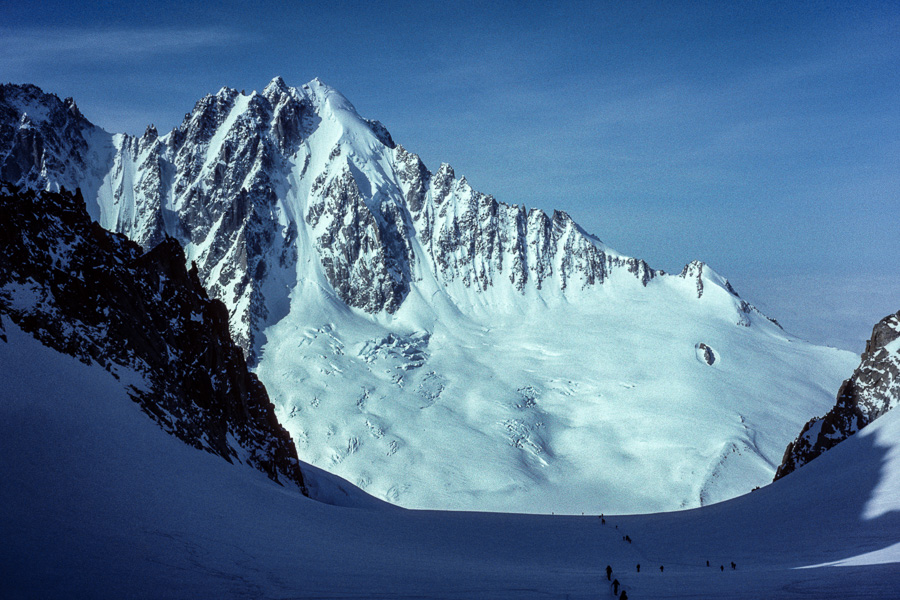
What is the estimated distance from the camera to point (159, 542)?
3052 centimetres

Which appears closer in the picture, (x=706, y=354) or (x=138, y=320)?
(x=138, y=320)

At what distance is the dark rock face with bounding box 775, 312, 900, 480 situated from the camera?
76.6m

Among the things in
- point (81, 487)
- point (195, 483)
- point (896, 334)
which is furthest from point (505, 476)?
point (81, 487)

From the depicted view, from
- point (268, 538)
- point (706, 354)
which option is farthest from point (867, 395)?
point (706, 354)

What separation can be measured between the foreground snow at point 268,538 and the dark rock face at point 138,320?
12.7 feet

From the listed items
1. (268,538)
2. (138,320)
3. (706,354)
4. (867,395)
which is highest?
(706,354)

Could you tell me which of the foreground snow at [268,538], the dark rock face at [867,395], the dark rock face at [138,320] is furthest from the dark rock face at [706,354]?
the dark rock face at [138,320]

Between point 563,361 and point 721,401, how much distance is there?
3976 cm

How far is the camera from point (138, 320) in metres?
58.1

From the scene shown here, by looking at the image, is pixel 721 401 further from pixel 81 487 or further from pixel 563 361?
pixel 81 487

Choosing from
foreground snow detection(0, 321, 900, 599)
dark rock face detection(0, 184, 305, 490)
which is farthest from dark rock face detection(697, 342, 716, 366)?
dark rock face detection(0, 184, 305, 490)

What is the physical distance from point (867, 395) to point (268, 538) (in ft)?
228

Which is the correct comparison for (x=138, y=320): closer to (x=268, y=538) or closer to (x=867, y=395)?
(x=268, y=538)

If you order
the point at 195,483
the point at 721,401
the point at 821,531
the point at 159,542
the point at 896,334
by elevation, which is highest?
the point at 721,401
